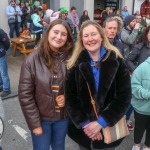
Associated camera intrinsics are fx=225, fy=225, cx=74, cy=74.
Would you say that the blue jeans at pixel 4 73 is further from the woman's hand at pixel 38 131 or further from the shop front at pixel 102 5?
the shop front at pixel 102 5

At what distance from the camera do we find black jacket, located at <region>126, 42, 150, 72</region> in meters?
3.26

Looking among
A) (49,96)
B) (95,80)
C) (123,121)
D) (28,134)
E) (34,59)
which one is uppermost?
(34,59)

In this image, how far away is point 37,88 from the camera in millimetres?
2127

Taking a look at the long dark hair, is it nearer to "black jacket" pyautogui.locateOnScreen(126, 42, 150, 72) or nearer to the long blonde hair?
the long blonde hair

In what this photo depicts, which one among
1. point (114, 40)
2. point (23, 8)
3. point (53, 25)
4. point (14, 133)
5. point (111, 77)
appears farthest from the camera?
point (23, 8)

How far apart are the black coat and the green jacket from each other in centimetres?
59

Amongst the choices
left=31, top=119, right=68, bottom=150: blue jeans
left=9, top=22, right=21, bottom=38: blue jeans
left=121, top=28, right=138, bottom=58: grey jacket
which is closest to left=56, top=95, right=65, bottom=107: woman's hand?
left=31, top=119, right=68, bottom=150: blue jeans

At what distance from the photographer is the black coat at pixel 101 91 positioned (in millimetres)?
2027

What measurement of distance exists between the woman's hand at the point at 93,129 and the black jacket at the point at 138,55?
4.88 feet

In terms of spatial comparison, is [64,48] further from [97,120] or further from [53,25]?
[97,120]

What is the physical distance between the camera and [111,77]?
202cm

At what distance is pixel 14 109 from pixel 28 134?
1035mm

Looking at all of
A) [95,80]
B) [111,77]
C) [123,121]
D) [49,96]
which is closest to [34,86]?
[49,96]

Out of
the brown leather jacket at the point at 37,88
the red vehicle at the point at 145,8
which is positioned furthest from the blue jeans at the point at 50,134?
the red vehicle at the point at 145,8
